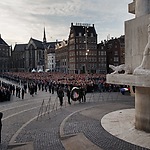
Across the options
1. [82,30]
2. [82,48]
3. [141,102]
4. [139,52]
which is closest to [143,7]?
[139,52]

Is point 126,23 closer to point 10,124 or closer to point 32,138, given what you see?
point 32,138

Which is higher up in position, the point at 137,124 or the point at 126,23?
the point at 126,23

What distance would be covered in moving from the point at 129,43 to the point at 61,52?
99.7 m

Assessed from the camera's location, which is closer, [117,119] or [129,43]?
[129,43]

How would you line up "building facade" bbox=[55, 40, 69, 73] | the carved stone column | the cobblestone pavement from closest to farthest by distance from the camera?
the cobblestone pavement < the carved stone column < "building facade" bbox=[55, 40, 69, 73]

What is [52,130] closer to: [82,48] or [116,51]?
[82,48]

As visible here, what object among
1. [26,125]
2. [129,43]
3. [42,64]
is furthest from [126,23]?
[42,64]

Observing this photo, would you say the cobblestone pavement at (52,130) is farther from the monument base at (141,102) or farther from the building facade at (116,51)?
the building facade at (116,51)

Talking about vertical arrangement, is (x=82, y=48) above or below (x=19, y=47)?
below

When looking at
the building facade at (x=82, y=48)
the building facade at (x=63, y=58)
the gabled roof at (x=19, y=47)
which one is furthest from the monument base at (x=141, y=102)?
the gabled roof at (x=19, y=47)

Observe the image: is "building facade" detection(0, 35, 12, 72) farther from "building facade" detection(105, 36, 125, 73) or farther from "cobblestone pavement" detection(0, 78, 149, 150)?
"cobblestone pavement" detection(0, 78, 149, 150)

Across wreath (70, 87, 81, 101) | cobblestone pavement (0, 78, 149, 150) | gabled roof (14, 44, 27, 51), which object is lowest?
cobblestone pavement (0, 78, 149, 150)

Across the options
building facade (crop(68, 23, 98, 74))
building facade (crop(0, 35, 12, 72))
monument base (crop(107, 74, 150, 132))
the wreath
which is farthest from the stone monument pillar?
building facade (crop(0, 35, 12, 72))

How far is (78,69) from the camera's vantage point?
9050 cm
